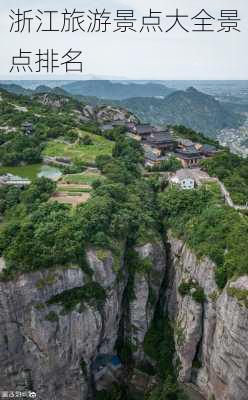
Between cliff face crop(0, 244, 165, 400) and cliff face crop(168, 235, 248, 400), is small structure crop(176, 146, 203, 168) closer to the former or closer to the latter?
cliff face crop(168, 235, 248, 400)

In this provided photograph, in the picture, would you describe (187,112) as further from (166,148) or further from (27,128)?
(27,128)

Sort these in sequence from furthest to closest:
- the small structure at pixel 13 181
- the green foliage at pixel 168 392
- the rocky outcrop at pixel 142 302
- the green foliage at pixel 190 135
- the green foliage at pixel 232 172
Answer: the green foliage at pixel 190 135 → the small structure at pixel 13 181 → the green foliage at pixel 232 172 → the rocky outcrop at pixel 142 302 → the green foliage at pixel 168 392

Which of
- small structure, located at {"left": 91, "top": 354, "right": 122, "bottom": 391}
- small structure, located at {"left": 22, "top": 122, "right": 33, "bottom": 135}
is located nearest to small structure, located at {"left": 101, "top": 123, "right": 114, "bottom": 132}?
small structure, located at {"left": 22, "top": 122, "right": 33, "bottom": 135}

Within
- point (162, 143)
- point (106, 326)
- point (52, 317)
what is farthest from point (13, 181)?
Answer: point (162, 143)

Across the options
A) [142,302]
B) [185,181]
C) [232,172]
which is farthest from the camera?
[232,172]

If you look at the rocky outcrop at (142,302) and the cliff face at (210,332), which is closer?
the cliff face at (210,332)

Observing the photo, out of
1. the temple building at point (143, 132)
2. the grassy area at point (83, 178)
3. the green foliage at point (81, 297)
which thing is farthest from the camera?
the temple building at point (143, 132)

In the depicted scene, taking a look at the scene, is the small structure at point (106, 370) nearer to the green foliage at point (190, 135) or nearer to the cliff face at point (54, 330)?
the cliff face at point (54, 330)

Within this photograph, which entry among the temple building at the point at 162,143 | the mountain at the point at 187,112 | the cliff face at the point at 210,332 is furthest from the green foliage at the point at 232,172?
the mountain at the point at 187,112
